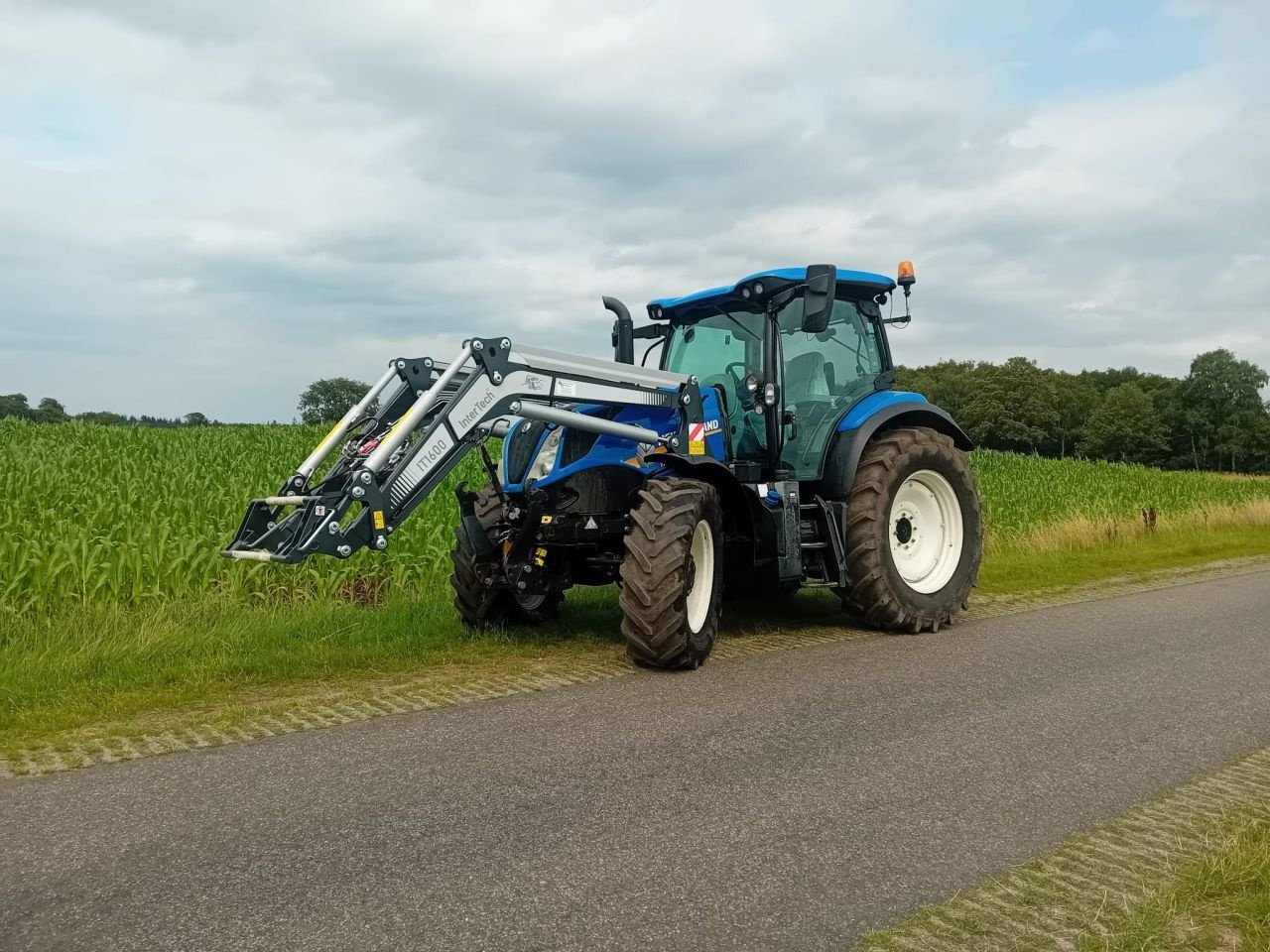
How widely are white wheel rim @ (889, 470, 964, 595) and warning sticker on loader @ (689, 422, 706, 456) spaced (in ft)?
6.28

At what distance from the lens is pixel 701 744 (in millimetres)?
4629

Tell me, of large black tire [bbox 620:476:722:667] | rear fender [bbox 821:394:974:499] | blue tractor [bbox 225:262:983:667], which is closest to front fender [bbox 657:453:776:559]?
blue tractor [bbox 225:262:983:667]

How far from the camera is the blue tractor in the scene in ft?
19.2

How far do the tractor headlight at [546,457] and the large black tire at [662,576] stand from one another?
3.12ft

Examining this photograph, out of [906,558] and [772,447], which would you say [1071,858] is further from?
[906,558]

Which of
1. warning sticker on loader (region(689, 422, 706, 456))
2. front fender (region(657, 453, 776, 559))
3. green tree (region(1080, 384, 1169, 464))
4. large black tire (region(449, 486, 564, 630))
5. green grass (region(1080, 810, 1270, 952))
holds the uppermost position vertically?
green tree (region(1080, 384, 1169, 464))

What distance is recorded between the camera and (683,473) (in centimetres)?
669

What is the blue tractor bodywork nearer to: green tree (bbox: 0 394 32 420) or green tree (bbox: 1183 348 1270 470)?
green tree (bbox: 0 394 32 420)

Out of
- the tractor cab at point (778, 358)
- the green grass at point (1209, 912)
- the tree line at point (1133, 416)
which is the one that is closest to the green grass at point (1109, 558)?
the tractor cab at point (778, 358)

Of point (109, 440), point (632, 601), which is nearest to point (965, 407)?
point (109, 440)

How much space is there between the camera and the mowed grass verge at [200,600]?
18.3ft

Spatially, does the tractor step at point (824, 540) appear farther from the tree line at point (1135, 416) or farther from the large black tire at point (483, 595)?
the tree line at point (1135, 416)

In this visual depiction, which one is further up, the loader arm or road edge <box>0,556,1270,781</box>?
the loader arm

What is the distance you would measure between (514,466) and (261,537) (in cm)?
199
